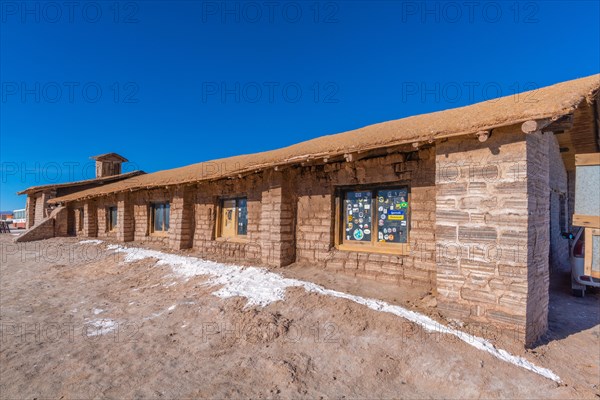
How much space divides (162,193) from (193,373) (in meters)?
9.85

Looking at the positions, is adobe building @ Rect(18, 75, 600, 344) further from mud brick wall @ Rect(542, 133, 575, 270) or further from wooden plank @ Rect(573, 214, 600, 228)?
wooden plank @ Rect(573, 214, 600, 228)

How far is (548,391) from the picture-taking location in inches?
137

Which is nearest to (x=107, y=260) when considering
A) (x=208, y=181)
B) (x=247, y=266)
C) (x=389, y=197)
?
(x=208, y=181)

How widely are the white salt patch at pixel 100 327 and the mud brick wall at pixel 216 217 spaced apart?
337 cm

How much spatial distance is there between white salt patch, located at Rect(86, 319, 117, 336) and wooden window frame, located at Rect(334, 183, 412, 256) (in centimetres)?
462

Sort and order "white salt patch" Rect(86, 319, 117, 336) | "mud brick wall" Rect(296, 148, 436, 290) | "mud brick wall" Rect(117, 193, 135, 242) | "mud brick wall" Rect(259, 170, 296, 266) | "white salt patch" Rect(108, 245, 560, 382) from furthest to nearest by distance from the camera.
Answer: "mud brick wall" Rect(117, 193, 135, 242)
"mud brick wall" Rect(259, 170, 296, 266)
"mud brick wall" Rect(296, 148, 436, 290)
"white salt patch" Rect(86, 319, 117, 336)
"white salt patch" Rect(108, 245, 560, 382)

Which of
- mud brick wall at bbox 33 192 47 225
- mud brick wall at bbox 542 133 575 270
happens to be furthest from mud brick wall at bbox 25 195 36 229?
mud brick wall at bbox 542 133 575 270

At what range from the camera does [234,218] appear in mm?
9797

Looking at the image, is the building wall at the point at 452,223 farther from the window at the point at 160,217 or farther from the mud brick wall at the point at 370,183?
the window at the point at 160,217

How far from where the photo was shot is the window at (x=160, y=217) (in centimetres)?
1277

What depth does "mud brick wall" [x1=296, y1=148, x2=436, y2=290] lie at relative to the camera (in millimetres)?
5809

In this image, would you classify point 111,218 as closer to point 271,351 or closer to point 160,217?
point 160,217

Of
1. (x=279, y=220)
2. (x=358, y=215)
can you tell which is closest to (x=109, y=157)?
(x=279, y=220)

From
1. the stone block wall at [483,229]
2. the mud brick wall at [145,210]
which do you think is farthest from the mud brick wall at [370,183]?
the mud brick wall at [145,210]
